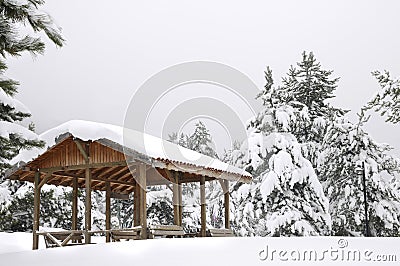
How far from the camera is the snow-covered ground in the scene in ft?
27.0

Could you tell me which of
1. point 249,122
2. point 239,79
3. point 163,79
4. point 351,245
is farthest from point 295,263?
point 249,122

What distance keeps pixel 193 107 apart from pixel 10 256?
8.73 m

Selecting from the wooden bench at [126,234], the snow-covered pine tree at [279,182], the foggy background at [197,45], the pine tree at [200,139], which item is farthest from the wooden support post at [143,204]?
the foggy background at [197,45]

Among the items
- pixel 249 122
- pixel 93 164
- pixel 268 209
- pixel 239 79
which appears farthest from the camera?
pixel 249 122

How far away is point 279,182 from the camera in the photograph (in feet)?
65.4

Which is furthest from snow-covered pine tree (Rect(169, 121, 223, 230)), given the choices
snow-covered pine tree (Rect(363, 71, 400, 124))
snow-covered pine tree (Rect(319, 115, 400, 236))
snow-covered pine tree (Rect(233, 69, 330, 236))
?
snow-covered pine tree (Rect(363, 71, 400, 124))

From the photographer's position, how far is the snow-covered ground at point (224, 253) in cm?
823

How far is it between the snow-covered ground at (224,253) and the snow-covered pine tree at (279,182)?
29.8 feet

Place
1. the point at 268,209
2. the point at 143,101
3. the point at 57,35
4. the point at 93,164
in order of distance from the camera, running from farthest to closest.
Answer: the point at 268,209 < the point at 143,101 < the point at 93,164 < the point at 57,35

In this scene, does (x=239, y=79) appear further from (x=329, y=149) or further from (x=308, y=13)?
(x=308, y=13)

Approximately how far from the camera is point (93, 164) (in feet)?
44.0

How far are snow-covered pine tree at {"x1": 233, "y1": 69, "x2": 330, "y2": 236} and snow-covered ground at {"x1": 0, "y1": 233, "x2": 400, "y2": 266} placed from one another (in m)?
9.10

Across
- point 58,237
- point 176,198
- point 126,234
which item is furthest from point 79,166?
point 176,198

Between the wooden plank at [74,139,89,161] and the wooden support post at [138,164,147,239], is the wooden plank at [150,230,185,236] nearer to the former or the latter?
the wooden support post at [138,164,147,239]
